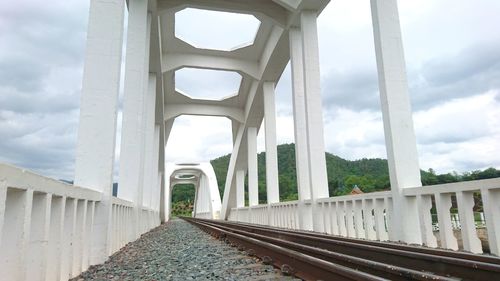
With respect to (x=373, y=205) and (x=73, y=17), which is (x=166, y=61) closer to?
(x=73, y=17)

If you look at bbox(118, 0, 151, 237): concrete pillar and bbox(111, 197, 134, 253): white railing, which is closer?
bbox(111, 197, 134, 253): white railing

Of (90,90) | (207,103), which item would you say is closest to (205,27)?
(207,103)

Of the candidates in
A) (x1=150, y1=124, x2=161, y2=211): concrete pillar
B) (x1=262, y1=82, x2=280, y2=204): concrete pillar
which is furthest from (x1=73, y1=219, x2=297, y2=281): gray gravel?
(x1=150, y1=124, x2=161, y2=211): concrete pillar

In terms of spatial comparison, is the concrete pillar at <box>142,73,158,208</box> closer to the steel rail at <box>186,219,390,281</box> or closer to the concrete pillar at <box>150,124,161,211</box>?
the concrete pillar at <box>150,124,161,211</box>

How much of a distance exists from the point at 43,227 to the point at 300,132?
9196 millimetres

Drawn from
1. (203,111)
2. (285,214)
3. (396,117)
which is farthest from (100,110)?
(203,111)

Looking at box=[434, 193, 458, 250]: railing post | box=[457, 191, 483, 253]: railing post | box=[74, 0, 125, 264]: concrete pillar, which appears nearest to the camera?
box=[457, 191, 483, 253]: railing post

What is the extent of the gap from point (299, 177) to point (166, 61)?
376 inches

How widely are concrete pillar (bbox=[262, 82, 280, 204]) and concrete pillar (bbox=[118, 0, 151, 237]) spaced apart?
24.4ft

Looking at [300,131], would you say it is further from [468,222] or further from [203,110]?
[203,110]

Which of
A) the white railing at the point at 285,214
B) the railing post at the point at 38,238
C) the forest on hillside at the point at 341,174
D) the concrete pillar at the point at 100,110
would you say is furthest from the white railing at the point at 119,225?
the forest on hillside at the point at 341,174

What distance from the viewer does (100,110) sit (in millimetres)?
4598

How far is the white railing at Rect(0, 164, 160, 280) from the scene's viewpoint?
203 cm

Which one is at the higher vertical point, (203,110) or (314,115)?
(203,110)
